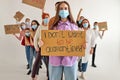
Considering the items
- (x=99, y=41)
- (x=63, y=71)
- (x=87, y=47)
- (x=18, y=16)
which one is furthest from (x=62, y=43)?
(x=99, y=41)

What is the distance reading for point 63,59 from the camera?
228 centimetres

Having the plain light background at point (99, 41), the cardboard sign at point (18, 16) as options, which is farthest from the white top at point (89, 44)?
the cardboard sign at point (18, 16)

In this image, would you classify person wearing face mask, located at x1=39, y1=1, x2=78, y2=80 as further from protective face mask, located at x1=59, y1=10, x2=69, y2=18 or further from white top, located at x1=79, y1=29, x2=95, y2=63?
white top, located at x1=79, y1=29, x2=95, y2=63

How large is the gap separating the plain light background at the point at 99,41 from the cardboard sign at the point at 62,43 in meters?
2.32

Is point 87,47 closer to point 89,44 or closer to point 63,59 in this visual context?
point 89,44

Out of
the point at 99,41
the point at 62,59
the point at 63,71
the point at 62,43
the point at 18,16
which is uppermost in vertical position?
the point at 18,16

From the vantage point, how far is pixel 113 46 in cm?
636

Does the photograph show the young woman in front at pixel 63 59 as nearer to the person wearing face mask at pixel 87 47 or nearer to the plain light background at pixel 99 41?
the person wearing face mask at pixel 87 47

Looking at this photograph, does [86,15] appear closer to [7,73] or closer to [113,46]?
[113,46]

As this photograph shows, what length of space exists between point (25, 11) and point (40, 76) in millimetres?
2128

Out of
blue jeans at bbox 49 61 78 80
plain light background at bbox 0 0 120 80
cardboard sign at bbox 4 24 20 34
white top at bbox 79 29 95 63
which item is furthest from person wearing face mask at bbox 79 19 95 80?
blue jeans at bbox 49 61 78 80

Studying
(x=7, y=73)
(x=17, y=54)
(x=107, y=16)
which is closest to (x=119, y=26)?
(x=107, y=16)

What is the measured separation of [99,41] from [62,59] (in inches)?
161

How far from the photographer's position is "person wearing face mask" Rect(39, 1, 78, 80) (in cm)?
229
